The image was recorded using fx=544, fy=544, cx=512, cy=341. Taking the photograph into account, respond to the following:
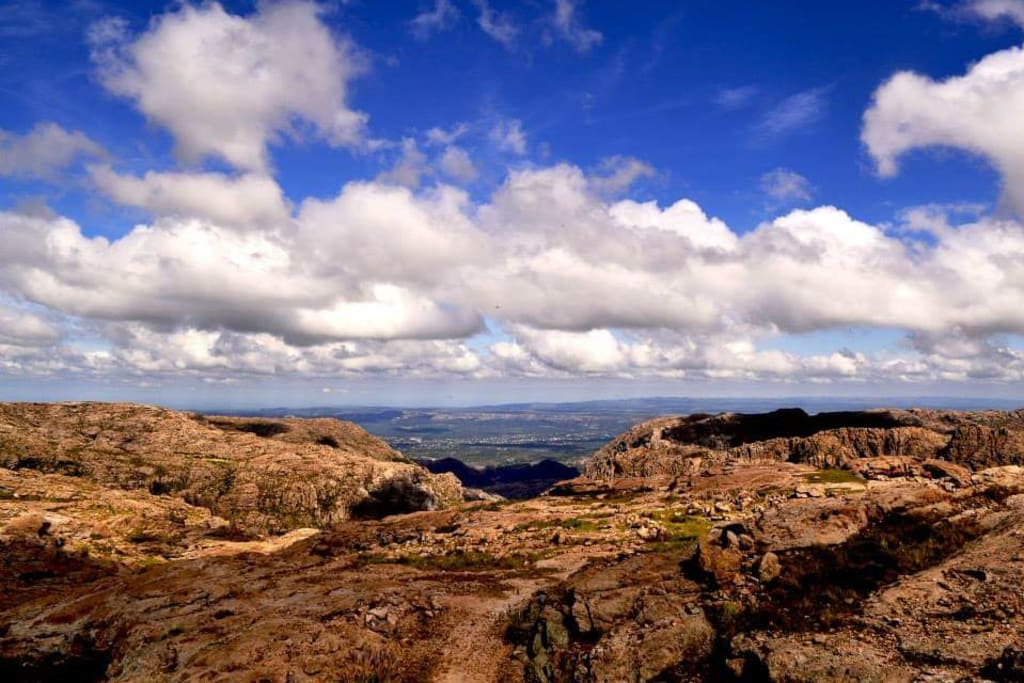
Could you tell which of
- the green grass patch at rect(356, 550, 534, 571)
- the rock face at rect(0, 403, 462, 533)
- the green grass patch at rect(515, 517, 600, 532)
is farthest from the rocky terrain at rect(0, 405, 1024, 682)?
the rock face at rect(0, 403, 462, 533)

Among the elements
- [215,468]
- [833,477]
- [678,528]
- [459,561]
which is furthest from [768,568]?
[215,468]

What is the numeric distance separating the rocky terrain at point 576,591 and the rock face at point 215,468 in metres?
39.6

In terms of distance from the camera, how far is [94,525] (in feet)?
258

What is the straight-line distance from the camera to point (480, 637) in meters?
34.7

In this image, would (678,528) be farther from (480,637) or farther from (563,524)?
(480,637)

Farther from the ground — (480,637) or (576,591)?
(576,591)

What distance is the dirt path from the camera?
31.0 meters

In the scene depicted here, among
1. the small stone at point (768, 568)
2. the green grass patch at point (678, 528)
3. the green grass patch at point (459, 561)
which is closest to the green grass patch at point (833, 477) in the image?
the green grass patch at point (678, 528)

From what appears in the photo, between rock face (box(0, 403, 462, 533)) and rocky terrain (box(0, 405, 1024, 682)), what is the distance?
3963cm

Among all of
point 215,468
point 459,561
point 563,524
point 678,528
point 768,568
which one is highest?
point 768,568

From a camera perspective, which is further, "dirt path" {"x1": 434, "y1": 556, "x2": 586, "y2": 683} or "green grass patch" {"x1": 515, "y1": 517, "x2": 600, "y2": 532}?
"green grass patch" {"x1": 515, "y1": 517, "x2": 600, "y2": 532}

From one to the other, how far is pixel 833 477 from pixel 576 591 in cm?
5320

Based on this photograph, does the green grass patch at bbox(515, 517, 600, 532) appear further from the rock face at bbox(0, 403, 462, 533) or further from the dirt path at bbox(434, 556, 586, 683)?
the rock face at bbox(0, 403, 462, 533)

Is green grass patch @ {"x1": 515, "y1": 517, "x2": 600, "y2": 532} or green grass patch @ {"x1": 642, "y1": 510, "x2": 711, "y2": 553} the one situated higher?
green grass patch @ {"x1": 642, "y1": 510, "x2": 711, "y2": 553}
